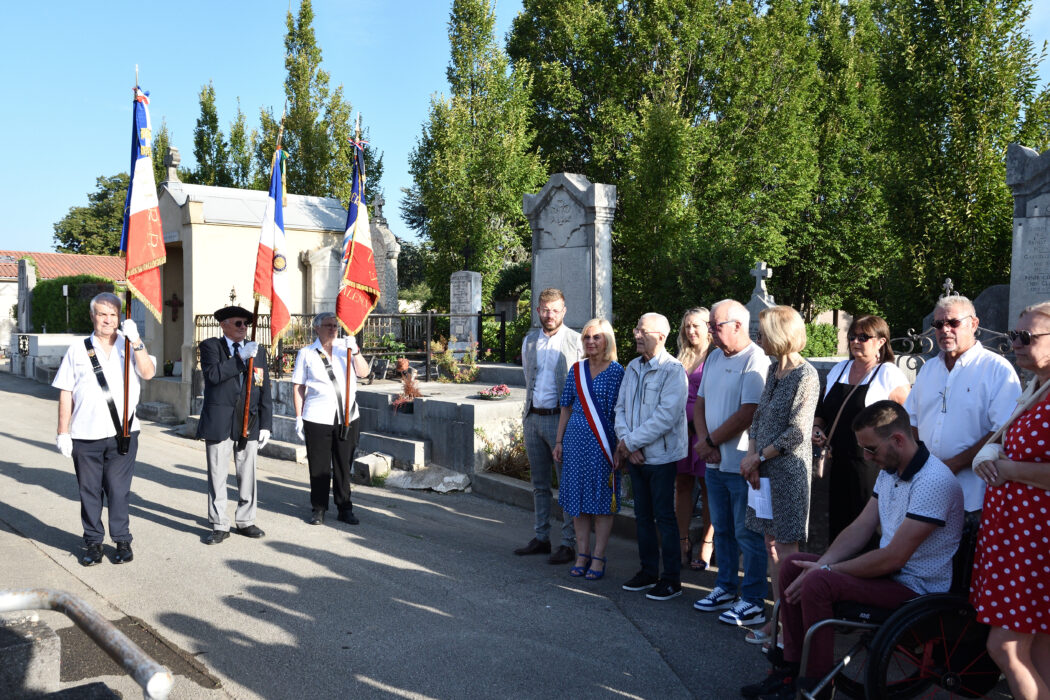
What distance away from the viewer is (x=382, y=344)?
1513cm

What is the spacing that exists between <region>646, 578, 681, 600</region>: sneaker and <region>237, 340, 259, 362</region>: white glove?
12.7ft

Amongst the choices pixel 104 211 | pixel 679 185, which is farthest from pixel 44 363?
pixel 104 211

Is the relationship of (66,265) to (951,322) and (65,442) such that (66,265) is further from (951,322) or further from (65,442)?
(951,322)

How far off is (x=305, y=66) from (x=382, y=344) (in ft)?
64.8

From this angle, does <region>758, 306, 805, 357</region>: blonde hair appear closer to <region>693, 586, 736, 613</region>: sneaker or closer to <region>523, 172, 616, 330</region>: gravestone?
<region>693, 586, 736, 613</region>: sneaker

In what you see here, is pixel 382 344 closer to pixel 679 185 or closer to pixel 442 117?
pixel 679 185

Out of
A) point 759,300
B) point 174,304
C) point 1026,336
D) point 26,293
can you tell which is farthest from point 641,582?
point 26,293

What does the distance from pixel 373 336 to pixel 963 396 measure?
12460 millimetres

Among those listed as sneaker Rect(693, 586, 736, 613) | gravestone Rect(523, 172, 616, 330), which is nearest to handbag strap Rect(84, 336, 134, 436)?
sneaker Rect(693, 586, 736, 613)

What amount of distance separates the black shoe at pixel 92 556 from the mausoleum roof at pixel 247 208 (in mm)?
11944

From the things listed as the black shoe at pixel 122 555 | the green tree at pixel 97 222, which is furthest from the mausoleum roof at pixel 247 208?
the green tree at pixel 97 222

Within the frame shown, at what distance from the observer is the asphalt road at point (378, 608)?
4.07 meters

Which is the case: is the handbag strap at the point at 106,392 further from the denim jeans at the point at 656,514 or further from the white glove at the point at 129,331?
the denim jeans at the point at 656,514

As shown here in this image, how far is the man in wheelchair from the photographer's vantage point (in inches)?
133
